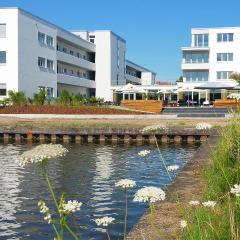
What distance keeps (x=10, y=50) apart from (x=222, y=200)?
50.6 meters

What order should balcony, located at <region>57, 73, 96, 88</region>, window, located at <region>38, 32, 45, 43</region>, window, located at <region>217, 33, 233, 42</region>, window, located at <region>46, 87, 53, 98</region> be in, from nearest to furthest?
window, located at <region>38, 32, 45, 43</region> → window, located at <region>46, 87, 53, 98</region> → balcony, located at <region>57, 73, 96, 88</region> → window, located at <region>217, 33, 233, 42</region>

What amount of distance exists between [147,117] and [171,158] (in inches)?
Answer: 798

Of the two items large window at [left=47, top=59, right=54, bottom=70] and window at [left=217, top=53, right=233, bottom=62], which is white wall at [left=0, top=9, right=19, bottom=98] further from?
window at [left=217, top=53, right=233, bottom=62]

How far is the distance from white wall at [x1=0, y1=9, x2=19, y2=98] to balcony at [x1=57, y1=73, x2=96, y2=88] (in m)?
14.1

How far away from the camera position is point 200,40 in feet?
258

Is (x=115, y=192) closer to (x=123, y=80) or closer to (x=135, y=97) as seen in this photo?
(x=135, y=97)

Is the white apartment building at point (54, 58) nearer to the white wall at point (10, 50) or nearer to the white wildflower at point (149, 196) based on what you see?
the white wall at point (10, 50)

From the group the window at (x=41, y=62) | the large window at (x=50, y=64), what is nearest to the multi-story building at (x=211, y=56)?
the large window at (x=50, y=64)

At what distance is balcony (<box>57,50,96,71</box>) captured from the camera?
70.9 meters

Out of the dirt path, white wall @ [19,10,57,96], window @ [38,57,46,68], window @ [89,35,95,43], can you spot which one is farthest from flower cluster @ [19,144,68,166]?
window @ [89,35,95,43]

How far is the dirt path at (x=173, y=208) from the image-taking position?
20.8 feet

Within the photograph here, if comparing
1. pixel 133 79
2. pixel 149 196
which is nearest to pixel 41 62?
pixel 133 79

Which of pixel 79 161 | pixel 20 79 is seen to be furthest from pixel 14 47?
pixel 79 161

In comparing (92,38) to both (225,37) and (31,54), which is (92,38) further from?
(31,54)
